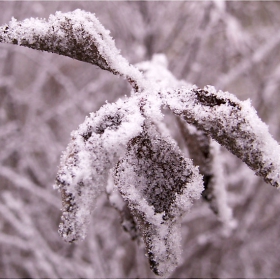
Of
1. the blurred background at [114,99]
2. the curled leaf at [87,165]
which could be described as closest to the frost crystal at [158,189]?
the curled leaf at [87,165]

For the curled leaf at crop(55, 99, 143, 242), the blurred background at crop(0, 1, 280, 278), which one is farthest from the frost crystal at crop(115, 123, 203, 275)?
the blurred background at crop(0, 1, 280, 278)

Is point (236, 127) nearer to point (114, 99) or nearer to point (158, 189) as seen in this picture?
point (158, 189)

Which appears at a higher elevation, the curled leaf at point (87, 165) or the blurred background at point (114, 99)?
the blurred background at point (114, 99)

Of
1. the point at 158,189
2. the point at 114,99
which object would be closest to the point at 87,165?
the point at 158,189

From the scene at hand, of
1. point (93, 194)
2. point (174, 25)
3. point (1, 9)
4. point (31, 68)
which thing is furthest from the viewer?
point (31, 68)

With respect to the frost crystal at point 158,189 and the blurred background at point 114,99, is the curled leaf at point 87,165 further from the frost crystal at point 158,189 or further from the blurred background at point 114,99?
the blurred background at point 114,99

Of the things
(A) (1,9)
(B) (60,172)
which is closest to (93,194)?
(B) (60,172)

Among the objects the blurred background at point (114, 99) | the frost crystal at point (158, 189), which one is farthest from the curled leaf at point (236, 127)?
the blurred background at point (114, 99)

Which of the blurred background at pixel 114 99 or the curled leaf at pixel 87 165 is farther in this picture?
the blurred background at pixel 114 99

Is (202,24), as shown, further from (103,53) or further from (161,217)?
(161,217)

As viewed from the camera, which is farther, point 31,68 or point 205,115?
point 31,68
